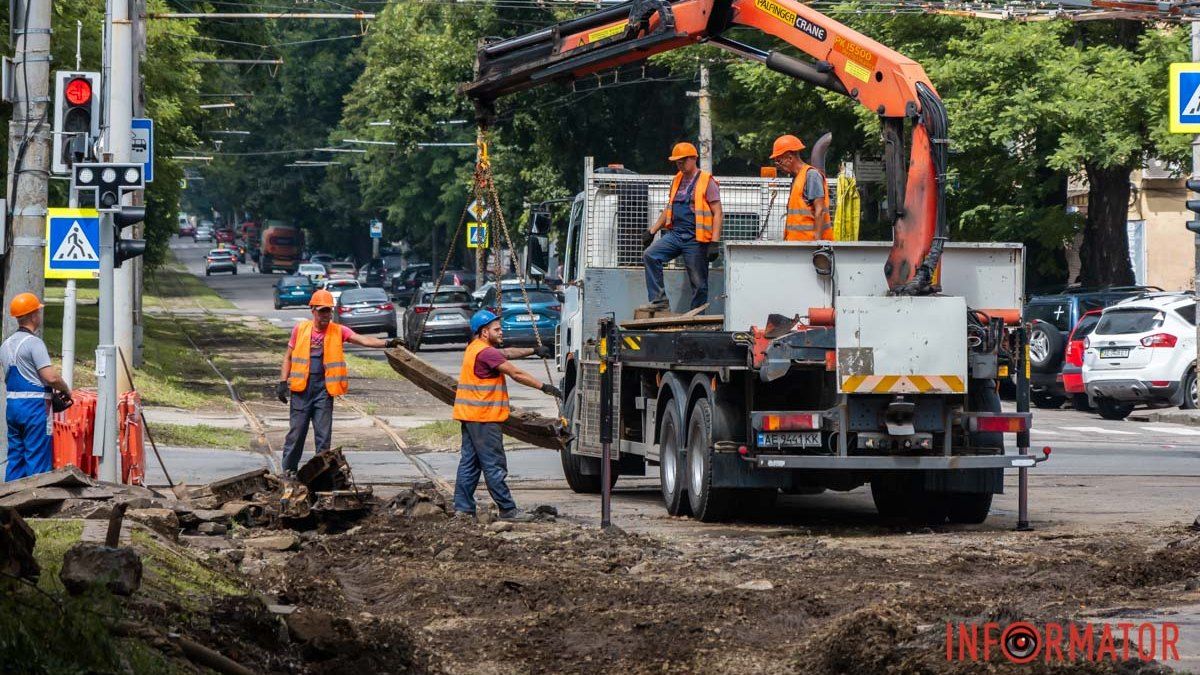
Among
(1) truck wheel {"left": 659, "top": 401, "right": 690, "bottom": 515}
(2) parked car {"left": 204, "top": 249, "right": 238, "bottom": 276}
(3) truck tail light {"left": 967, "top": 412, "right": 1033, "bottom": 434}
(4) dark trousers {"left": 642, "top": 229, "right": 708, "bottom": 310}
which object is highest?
(2) parked car {"left": 204, "top": 249, "right": 238, "bottom": 276}

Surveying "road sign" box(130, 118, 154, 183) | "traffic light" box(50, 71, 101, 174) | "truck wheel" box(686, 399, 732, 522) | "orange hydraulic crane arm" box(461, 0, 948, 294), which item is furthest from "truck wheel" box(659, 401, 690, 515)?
"road sign" box(130, 118, 154, 183)

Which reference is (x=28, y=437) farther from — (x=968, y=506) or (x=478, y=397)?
(x=968, y=506)

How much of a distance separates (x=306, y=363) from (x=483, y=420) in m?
2.57

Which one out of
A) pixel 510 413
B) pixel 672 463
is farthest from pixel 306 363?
pixel 672 463

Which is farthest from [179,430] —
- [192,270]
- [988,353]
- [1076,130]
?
[192,270]

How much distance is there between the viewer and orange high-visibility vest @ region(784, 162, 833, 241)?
15.3 meters

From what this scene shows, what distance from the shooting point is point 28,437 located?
47.0 feet

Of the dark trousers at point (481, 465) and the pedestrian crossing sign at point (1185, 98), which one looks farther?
the pedestrian crossing sign at point (1185, 98)

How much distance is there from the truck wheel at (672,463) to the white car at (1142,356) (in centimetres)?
1352

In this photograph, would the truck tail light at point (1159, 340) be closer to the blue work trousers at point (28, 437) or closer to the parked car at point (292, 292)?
the blue work trousers at point (28, 437)

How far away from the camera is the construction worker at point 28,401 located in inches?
562

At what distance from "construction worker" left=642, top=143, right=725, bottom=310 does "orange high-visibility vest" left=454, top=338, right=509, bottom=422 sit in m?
2.24

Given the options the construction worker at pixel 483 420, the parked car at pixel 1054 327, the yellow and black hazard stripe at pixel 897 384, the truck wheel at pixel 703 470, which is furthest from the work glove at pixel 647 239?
the parked car at pixel 1054 327

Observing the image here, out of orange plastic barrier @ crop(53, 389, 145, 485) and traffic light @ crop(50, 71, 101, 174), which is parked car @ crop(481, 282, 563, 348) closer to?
traffic light @ crop(50, 71, 101, 174)
